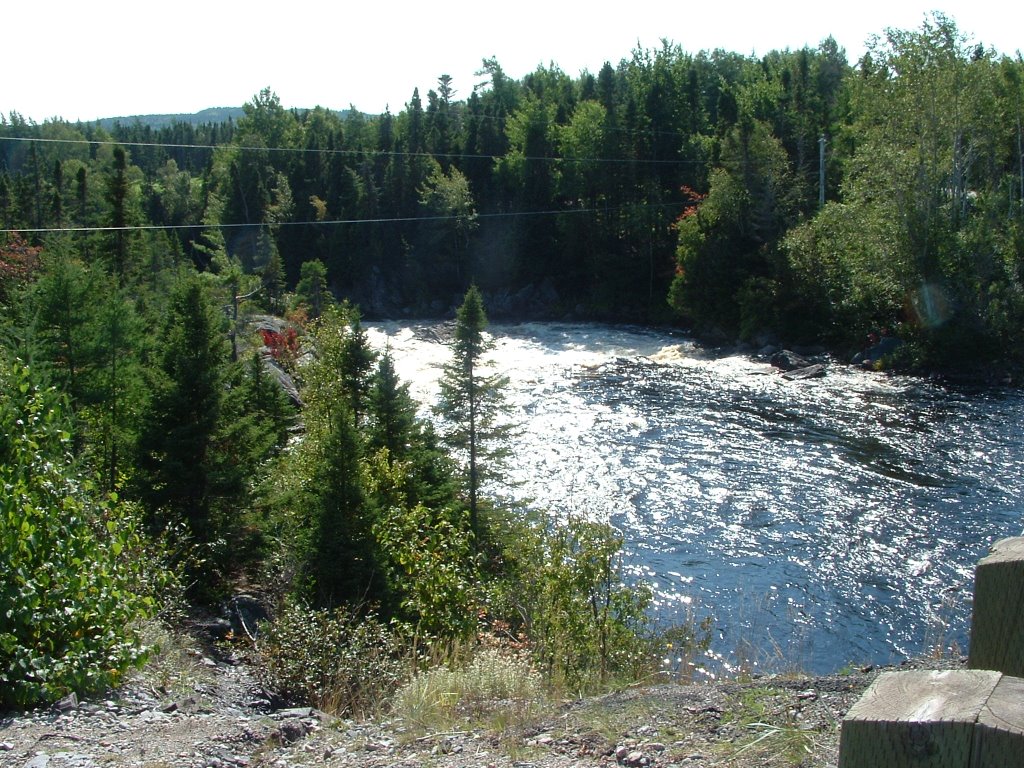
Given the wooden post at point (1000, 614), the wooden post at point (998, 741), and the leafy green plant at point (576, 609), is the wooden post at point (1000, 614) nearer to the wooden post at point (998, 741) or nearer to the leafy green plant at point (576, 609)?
the wooden post at point (998, 741)

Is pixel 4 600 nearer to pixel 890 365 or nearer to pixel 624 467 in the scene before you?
pixel 624 467

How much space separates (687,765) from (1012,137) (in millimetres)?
49021

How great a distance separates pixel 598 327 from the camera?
52031 millimetres

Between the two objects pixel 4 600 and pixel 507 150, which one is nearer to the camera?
pixel 4 600

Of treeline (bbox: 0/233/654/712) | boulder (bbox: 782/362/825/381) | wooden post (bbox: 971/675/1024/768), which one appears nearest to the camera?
wooden post (bbox: 971/675/1024/768)

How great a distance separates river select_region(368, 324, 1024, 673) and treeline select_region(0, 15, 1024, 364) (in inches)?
231

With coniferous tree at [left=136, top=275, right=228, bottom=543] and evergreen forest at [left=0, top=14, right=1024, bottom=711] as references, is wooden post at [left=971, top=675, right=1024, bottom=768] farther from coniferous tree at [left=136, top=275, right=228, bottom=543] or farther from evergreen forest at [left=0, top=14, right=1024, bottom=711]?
coniferous tree at [left=136, top=275, right=228, bottom=543]

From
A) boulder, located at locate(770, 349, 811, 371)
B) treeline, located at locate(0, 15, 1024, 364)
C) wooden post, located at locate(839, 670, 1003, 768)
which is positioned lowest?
boulder, located at locate(770, 349, 811, 371)

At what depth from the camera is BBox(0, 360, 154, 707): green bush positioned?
587 centimetres

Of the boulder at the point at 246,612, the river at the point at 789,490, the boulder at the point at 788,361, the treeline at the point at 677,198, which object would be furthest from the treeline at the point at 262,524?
the treeline at the point at 677,198

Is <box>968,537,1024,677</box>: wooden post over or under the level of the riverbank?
over

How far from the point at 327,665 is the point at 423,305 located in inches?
2156

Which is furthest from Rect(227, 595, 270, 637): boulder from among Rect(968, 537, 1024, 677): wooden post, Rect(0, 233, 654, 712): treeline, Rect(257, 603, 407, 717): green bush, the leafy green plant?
Rect(968, 537, 1024, 677): wooden post

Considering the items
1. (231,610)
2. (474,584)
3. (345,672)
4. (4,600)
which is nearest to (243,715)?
(345,672)
